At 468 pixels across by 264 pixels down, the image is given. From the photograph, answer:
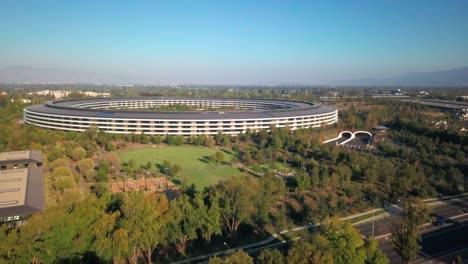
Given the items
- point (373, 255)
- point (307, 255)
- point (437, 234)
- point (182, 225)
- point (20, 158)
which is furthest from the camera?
point (20, 158)

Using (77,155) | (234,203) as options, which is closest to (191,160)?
(77,155)

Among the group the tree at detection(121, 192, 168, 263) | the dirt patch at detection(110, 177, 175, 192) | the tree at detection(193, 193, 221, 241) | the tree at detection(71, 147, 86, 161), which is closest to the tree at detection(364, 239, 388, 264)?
the tree at detection(193, 193, 221, 241)

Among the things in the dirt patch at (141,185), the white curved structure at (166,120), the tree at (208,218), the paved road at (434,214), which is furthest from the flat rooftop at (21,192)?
the white curved structure at (166,120)

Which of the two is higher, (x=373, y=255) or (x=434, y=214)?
(x=373, y=255)

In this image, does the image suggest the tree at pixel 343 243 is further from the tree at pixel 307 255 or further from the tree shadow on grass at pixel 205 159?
the tree shadow on grass at pixel 205 159

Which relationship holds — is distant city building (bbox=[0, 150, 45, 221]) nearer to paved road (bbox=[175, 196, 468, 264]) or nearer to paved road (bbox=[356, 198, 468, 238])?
paved road (bbox=[175, 196, 468, 264])

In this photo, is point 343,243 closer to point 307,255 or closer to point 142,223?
point 307,255
